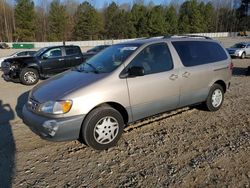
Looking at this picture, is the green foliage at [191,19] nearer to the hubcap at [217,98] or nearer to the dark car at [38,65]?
the dark car at [38,65]

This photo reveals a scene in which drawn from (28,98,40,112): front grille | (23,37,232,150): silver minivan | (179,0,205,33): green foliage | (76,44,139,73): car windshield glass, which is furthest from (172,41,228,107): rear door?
(179,0,205,33): green foliage

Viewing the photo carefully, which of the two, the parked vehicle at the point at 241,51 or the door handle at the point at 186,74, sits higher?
the door handle at the point at 186,74

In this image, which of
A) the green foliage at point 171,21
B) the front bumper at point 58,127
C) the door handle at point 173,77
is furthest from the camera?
the green foliage at point 171,21

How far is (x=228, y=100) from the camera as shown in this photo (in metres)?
7.47

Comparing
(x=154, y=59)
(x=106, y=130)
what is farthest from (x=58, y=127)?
(x=154, y=59)

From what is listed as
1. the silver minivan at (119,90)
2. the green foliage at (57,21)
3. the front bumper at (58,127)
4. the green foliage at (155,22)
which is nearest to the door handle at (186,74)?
the silver minivan at (119,90)

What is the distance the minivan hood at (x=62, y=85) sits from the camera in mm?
4332

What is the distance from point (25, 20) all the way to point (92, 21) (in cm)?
1572

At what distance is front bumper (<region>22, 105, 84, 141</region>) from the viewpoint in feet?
13.6

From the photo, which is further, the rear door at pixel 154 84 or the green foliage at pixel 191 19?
the green foliage at pixel 191 19

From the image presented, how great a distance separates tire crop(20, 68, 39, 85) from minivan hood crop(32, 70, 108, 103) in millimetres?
7336

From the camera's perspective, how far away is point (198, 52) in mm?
5891

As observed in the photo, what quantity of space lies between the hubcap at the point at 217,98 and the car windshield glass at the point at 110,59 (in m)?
2.33

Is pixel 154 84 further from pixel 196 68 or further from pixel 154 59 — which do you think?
pixel 196 68
